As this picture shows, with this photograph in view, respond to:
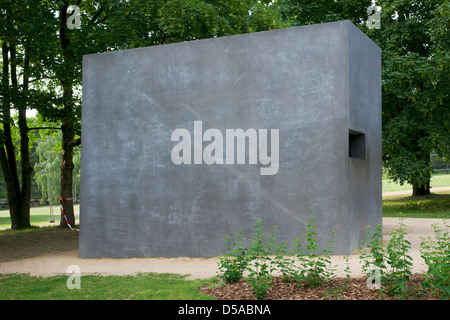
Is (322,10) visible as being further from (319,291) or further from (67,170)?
(319,291)

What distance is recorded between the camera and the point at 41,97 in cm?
1464

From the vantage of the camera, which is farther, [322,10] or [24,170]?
[322,10]

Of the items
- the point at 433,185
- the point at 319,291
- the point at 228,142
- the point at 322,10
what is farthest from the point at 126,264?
the point at 433,185

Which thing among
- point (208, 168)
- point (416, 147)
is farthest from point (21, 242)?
point (416, 147)

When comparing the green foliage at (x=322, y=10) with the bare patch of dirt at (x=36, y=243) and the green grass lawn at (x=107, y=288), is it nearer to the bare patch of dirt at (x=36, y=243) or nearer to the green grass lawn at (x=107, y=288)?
the bare patch of dirt at (x=36, y=243)

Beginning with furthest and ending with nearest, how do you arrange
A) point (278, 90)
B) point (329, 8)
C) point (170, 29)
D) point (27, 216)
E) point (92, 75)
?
1. point (329, 8)
2. point (27, 216)
3. point (170, 29)
4. point (92, 75)
5. point (278, 90)

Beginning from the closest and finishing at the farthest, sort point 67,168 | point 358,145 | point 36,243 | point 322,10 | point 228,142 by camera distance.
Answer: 1. point 228,142
2. point 358,145
3. point 36,243
4. point 67,168
5. point 322,10

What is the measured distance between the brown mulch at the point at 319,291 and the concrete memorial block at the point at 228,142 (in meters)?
2.72

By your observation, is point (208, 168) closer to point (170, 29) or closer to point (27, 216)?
point (170, 29)

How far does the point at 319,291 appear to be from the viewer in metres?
5.28

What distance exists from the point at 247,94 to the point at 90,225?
4.40m

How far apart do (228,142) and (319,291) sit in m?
4.19

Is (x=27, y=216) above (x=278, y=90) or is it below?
below

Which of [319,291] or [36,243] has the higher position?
[319,291]
